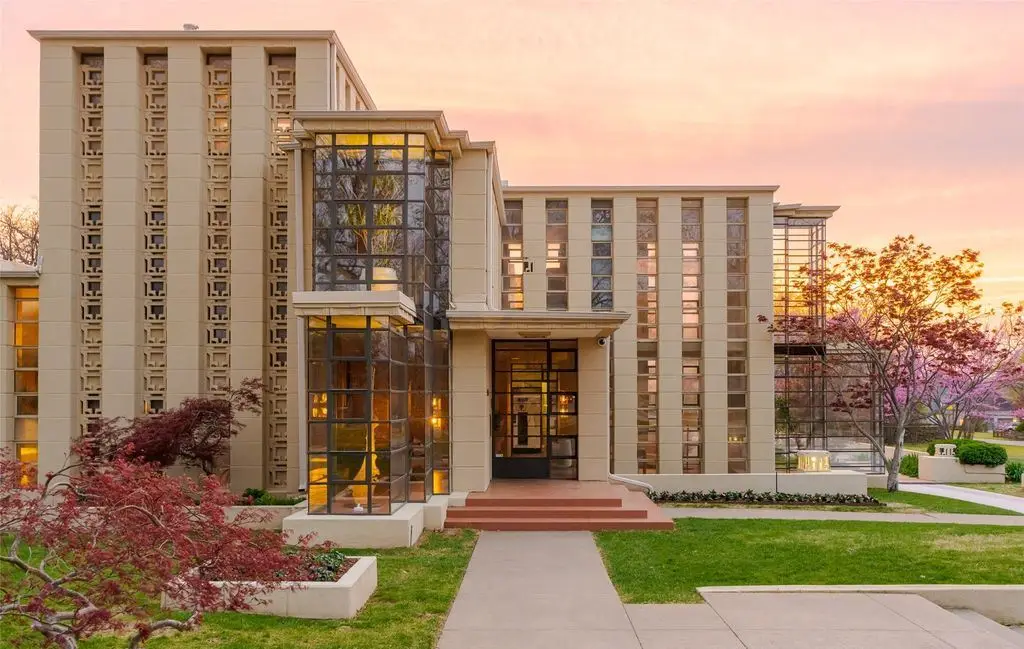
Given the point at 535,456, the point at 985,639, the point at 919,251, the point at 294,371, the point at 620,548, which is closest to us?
the point at 985,639

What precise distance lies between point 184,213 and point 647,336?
11.6m

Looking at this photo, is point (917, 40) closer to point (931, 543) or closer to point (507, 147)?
point (931, 543)

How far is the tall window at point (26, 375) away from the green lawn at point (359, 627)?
9.39 meters

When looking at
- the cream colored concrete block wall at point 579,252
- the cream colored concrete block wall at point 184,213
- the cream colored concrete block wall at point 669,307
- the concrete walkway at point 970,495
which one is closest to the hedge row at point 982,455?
the concrete walkway at point 970,495

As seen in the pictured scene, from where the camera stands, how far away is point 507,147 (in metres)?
28.1

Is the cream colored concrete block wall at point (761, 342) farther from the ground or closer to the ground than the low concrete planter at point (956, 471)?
farther from the ground

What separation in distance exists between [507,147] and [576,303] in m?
10.7

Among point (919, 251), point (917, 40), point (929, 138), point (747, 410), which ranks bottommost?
point (747, 410)

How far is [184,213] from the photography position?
49.9 feet

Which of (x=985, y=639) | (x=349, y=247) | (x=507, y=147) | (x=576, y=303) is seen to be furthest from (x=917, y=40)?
(x=507, y=147)

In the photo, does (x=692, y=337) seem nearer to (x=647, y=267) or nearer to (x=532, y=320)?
(x=647, y=267)

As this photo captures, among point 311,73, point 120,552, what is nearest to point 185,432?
point 311,73

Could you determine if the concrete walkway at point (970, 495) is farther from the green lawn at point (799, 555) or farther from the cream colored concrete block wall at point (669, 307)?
the cream colored concrete block wall at point (669, 307)

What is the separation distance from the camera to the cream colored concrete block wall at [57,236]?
15.0 meters
